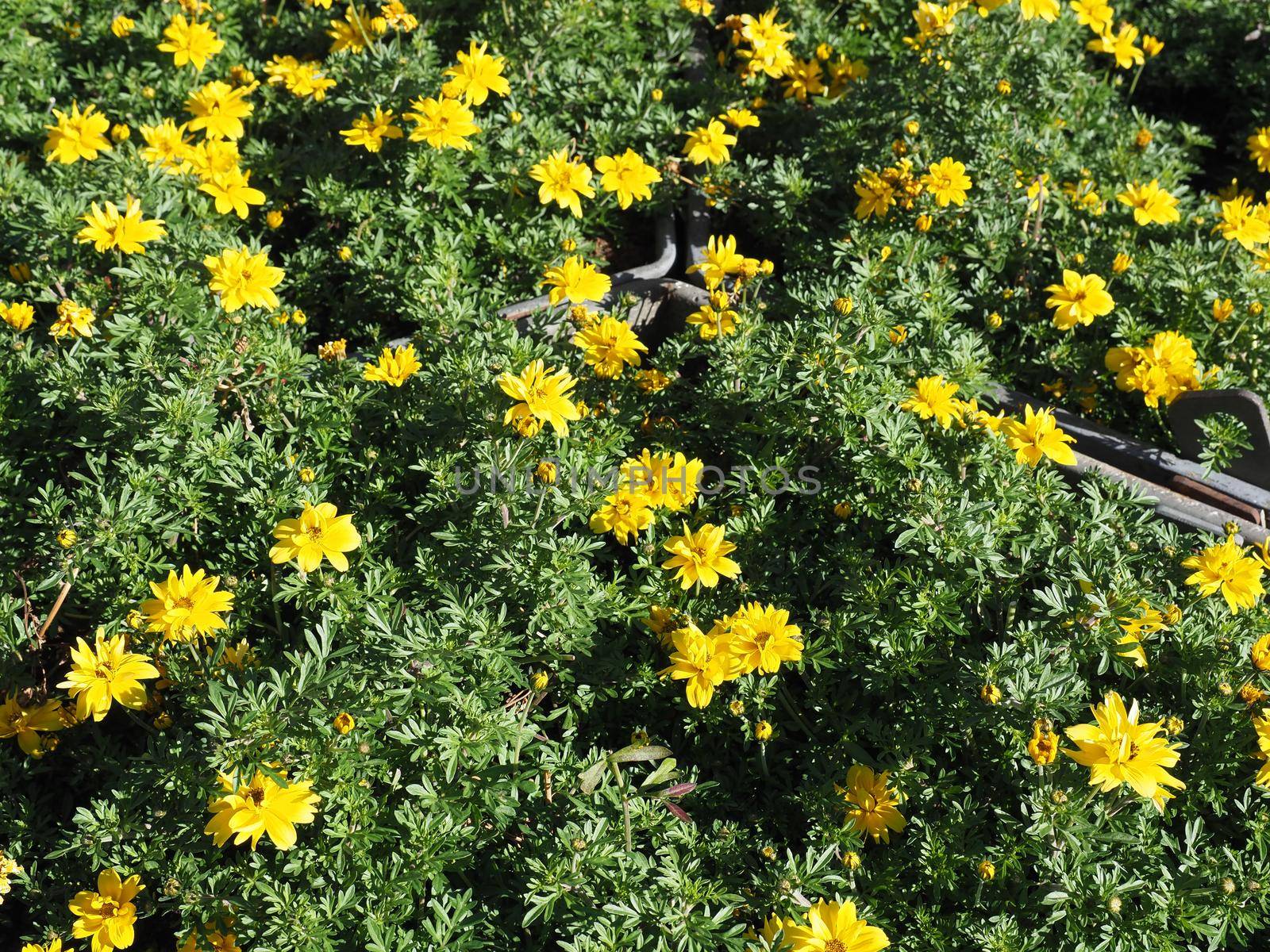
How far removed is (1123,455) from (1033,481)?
722 millimetres

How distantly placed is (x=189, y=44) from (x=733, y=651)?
308 centimetres

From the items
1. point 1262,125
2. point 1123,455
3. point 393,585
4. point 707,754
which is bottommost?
point 707,754

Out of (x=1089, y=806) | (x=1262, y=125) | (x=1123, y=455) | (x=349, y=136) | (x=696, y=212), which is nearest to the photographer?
(x=1089, y=806)

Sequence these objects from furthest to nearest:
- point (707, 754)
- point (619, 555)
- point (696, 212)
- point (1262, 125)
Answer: point (1262, 125), point (696, 212), point (619, 555), point (707, 754)

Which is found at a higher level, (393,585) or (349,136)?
(349,136)

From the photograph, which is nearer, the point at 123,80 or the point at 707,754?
the point at 707,754

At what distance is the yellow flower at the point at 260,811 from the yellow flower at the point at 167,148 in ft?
7.65

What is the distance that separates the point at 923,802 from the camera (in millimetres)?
2549

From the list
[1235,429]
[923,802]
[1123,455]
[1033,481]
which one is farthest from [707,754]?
[1235,429]

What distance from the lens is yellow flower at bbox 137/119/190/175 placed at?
359 centimetres

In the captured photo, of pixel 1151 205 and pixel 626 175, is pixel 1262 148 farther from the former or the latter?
pixel 626 175

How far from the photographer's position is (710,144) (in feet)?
12.4

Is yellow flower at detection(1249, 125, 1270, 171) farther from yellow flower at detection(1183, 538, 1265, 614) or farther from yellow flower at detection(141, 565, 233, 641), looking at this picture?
yellow flower at detection(141, 565, 233, 641)

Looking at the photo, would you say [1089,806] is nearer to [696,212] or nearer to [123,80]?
[696,212]
